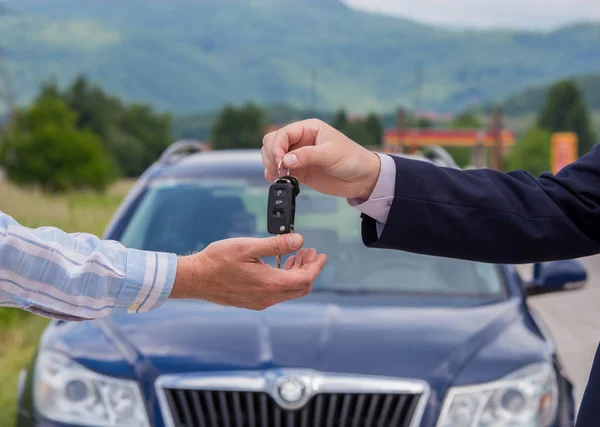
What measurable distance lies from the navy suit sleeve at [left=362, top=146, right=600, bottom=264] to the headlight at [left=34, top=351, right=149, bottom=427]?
161cm

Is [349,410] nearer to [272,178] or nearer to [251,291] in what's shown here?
[251,291]

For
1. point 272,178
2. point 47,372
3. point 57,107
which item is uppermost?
point 272,178

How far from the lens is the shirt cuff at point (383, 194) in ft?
6.63

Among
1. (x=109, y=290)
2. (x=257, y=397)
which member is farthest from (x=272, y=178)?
(x=257, y=397)

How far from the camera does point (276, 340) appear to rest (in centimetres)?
355

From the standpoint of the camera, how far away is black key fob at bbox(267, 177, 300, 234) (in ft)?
6.64

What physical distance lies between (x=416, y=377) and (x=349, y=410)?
25cm

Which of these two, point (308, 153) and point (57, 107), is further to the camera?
point (57, 107)

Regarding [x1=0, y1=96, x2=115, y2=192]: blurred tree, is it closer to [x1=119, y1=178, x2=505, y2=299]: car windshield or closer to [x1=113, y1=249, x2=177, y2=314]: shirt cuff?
[x1=119, y1=178, x2=505, y2=299]: car windshield

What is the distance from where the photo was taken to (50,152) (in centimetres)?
4444

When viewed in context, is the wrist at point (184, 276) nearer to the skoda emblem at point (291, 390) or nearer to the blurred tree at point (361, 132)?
the skoda emblem at point (291, 390)

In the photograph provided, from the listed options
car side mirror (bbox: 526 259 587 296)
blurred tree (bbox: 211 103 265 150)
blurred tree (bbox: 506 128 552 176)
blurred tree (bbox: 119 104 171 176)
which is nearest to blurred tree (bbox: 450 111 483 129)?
blurred tree (bbox: 506 128 552 176)

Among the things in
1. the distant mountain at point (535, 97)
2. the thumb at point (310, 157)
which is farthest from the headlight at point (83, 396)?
the distant mountain at point (535, 97)

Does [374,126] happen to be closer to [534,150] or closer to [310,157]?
[534,150]
